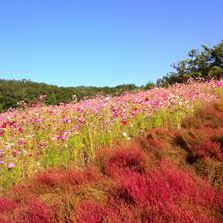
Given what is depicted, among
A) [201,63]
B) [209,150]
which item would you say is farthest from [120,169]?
[201,63]

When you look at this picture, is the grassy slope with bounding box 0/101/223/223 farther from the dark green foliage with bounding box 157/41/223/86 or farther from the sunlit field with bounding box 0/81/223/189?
the dark green foliage with bounding box 157/41/223/86

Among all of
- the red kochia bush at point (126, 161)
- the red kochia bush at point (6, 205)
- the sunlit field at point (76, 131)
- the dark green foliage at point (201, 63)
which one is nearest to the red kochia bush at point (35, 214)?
the red kochia bush at point (6, 205)

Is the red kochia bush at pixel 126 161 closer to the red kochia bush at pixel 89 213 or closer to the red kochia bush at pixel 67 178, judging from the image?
the red kochia bush at pixel 67 178

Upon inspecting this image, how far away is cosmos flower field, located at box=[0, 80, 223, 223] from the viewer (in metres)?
2.94

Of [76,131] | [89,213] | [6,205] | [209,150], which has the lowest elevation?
[6,205]

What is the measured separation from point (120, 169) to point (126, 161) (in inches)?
12.7

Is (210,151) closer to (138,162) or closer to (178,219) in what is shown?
(138,162)

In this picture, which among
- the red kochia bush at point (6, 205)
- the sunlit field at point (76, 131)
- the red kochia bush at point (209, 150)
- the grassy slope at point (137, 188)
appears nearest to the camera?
the grassy slope at point (137, 188)

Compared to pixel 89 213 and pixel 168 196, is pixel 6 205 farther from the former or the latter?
pixel 168 196

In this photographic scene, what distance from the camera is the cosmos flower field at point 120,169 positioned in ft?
9.65

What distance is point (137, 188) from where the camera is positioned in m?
3.15

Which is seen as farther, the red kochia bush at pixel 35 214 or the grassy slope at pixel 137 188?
the red kochia bush at pixel 35 214

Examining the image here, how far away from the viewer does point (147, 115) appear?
6.92 m

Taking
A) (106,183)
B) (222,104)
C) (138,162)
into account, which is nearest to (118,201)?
(106,183)
